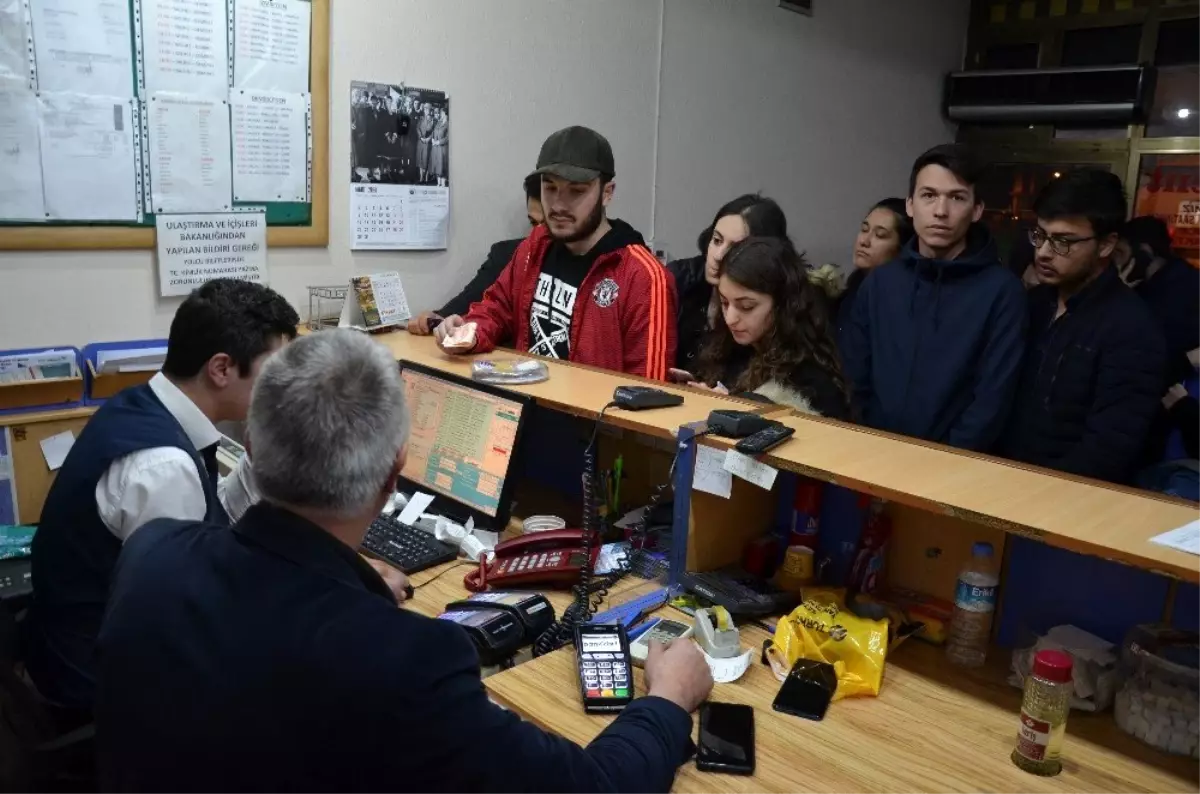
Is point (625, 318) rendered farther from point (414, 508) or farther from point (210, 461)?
point (210, 461)

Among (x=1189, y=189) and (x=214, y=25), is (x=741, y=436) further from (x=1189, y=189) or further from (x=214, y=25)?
(x=1189, y=189)

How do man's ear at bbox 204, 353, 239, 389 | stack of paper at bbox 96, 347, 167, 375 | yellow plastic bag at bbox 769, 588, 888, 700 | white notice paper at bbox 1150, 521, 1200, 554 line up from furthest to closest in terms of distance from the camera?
stack of paper at bbox 96, 347, 167, 375
man's ear at bbox 204, 353, 239, 389
yellow plastic bag at bbox 769, 588, 888, 700
white notice paper at bbox 1150, 521, 1200, 554

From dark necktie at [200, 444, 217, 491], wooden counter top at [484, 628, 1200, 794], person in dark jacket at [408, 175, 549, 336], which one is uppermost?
person in dark jacket at [408, 175, 549, 336]

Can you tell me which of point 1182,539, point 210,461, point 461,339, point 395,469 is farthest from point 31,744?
point 1182,539

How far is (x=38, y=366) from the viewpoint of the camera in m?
2.42

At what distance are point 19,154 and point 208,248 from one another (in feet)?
1.75

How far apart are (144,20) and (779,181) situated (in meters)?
3.04

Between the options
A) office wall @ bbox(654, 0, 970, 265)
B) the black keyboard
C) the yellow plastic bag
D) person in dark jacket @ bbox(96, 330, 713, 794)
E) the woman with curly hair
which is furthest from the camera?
office wall @ bbox(654, 0, 970, 265)

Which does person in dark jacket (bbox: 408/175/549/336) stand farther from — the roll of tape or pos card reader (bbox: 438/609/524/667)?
pos card reader (bbox: 438/609/524/667)

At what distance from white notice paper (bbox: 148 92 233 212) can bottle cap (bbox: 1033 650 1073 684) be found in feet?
8.27

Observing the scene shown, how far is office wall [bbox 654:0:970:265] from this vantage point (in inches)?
157

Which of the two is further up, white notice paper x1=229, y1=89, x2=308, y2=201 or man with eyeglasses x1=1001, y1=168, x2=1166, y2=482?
white notice paper x1=229, y1=89, x2=308, y2=201

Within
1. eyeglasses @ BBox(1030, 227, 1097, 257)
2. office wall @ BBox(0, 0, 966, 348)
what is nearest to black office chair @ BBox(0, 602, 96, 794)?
office wall @ BBox(0, 0, 966, 348)

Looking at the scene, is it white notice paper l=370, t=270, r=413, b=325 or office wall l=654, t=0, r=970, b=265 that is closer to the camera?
white notice paper l=370, t=270, r=413, b=325
